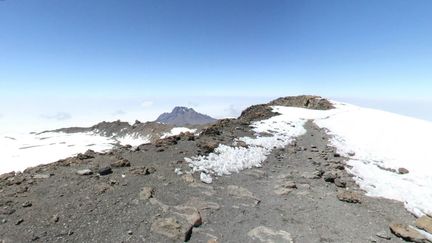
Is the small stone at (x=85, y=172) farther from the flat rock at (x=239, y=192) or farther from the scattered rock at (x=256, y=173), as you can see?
the scattered rock at (x=256, y=173)

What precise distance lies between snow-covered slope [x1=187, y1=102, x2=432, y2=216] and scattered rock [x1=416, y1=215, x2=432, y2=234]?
650mm

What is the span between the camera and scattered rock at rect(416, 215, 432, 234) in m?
9.11

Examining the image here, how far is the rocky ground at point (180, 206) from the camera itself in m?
8.28

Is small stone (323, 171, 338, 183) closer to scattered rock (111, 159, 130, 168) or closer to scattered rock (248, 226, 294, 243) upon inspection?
scattered rock (248, 226, 294, 243)

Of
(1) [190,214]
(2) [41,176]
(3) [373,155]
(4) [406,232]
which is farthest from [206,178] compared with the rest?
(3) [373,155]

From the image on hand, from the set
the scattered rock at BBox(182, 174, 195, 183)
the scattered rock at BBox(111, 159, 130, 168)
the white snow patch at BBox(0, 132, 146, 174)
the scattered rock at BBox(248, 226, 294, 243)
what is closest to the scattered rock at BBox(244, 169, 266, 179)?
the scattered rock at BBox(182, 174, 195, 183)

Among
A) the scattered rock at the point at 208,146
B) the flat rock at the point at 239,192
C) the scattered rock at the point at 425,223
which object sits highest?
the scattered rock at the point at 208,146

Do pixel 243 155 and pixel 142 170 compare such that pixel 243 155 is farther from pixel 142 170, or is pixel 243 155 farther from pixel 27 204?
pixel 27 204

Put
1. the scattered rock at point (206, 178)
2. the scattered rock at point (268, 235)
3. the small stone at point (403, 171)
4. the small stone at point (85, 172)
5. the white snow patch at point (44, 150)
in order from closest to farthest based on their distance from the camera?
the scattered rock at point (268, 235) < the small stone at point (85, 172) < the scattered rock at point (206, 178) < the small stone at point (403, 171) < the white snow patch at point (44, 150)

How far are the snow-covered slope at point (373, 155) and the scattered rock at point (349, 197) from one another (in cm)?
116

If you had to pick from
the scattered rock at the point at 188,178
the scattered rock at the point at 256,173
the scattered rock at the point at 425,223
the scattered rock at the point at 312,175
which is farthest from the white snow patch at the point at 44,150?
the scattered rock at the point at 425,223

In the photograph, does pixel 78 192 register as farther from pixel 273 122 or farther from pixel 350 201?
pixel 273 122

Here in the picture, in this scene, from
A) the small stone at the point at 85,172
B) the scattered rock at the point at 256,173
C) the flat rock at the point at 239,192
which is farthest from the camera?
the scattered rock at the point at 256,173

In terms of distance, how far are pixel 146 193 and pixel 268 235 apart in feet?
15.3
